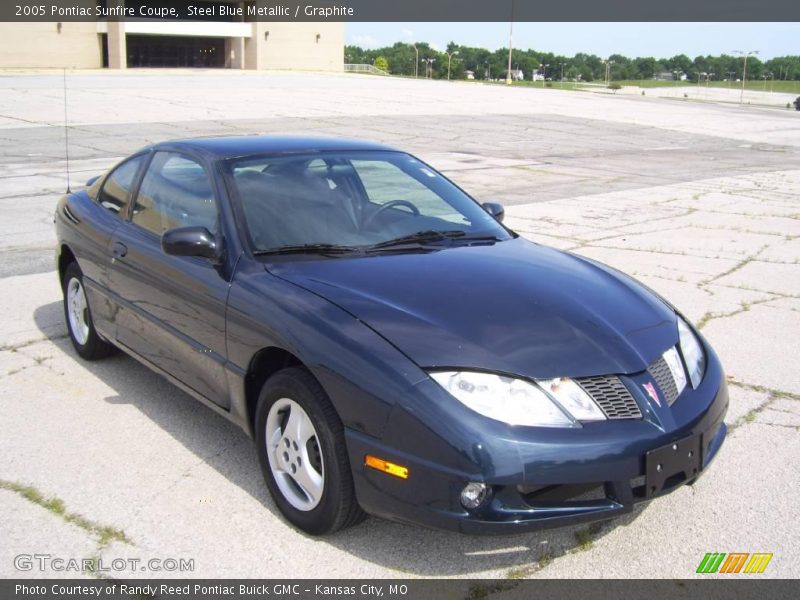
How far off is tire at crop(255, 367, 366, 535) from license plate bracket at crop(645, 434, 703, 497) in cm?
109

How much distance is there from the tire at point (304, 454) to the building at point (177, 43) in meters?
65.5

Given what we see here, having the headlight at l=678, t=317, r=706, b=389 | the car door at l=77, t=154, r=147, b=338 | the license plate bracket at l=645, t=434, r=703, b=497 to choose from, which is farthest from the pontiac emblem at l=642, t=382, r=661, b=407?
Result: the car door at l=77, t=154, r=147, b=338

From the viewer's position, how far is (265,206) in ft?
14.1

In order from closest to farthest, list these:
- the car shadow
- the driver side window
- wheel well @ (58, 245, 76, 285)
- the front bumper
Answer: the front bumper < the car shadow < the driver side window < wheel well @ (58, 245, 76, 285)

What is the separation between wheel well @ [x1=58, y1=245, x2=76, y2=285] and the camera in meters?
5.86

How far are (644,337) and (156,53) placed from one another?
7773 cm

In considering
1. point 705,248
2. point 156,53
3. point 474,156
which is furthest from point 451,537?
point 156,53

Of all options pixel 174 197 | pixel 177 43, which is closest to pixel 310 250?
pixel 174 197

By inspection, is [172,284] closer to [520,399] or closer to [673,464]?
[520,399]
